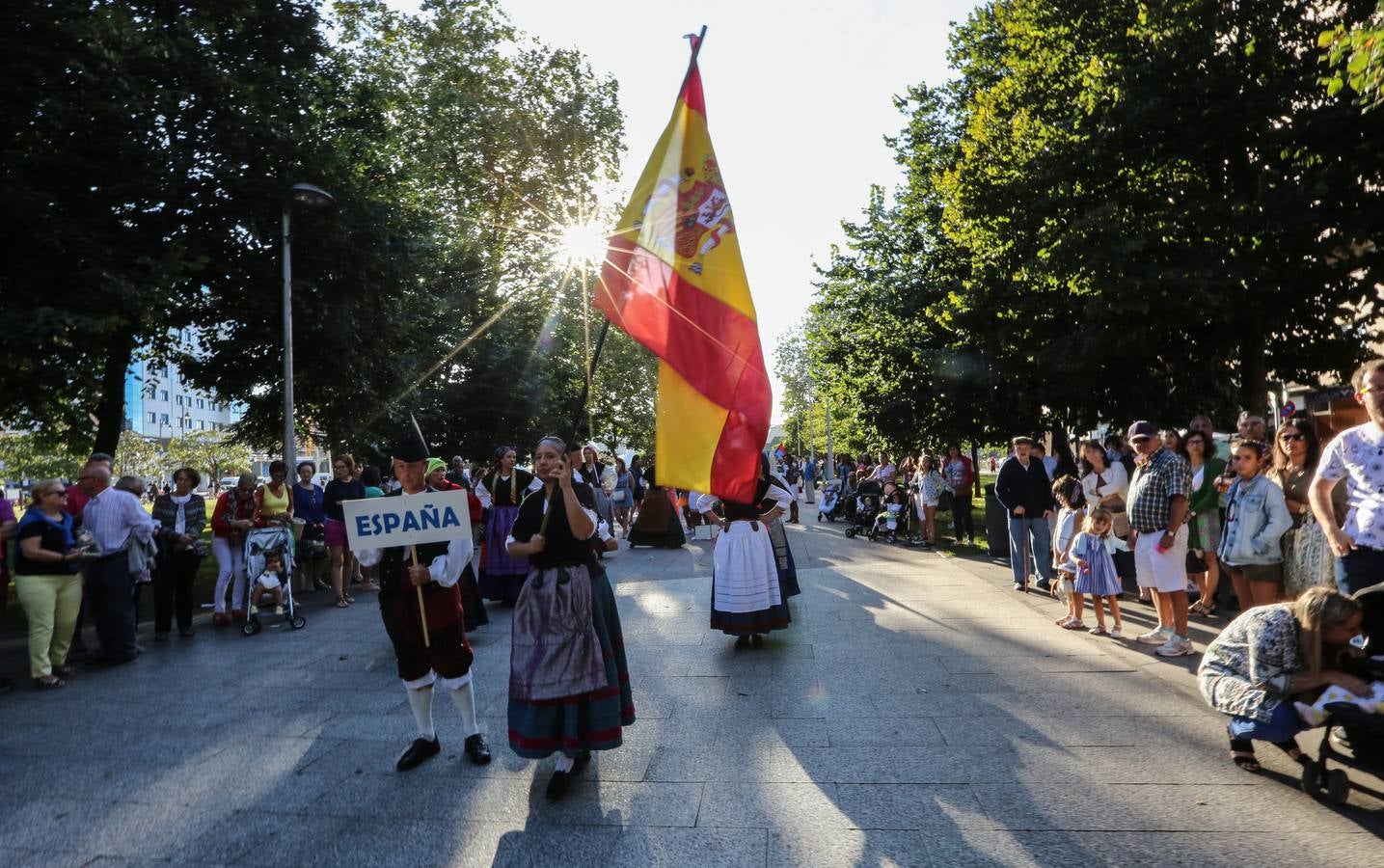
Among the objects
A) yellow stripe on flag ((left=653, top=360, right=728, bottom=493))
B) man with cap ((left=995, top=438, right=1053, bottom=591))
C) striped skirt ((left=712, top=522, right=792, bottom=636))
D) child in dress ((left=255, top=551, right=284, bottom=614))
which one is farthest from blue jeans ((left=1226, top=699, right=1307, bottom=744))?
child in dress ((left=255, top=551, right=284, bottom=614))

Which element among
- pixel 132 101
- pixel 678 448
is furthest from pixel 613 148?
pixel 678 448

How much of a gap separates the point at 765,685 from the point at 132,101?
39.6ft

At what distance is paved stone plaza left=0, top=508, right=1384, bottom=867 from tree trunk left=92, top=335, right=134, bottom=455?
29.9 feet

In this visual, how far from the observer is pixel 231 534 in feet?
36.7

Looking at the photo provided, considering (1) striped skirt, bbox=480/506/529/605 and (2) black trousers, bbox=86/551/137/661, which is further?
(1) striped skirt, bbox=480/506/529/605

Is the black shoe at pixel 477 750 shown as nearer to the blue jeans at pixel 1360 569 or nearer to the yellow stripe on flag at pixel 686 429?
the yellow stripe on flag at pixel 686 429

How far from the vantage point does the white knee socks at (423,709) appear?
17.8 feet

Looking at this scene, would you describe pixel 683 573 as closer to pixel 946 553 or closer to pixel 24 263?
pixel 946 553

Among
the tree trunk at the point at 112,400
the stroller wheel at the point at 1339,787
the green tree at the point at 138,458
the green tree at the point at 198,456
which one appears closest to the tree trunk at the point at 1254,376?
the stroller wheel at the point at 1339,787

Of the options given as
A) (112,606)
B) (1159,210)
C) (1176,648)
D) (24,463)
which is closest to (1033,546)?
(1176,648)

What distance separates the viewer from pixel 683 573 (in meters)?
14.2

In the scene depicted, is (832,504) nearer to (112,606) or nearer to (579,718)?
(112,606)

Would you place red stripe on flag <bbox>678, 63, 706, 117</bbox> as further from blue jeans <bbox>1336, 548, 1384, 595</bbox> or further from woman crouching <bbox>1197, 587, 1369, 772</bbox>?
blue jeans <bbox>1336, 548, 1384, 595</bbox>

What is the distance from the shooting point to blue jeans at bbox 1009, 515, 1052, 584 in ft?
37.8
